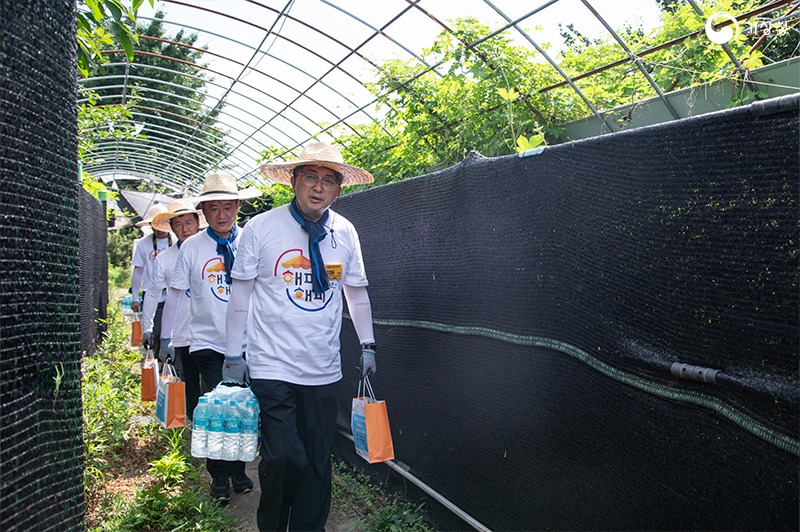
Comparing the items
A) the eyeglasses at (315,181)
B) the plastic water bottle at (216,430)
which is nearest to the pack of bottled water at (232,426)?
the plastic water bottle at (216,430)

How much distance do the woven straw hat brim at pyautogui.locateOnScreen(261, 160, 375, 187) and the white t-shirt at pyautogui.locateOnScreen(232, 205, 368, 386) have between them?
0.31 metres

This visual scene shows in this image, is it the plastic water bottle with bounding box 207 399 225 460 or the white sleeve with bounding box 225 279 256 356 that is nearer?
the plastic water bottle with bounding box 207 399 225 460

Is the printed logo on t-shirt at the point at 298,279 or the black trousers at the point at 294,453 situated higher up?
the printed logo on t-shirt at the point at 298,279

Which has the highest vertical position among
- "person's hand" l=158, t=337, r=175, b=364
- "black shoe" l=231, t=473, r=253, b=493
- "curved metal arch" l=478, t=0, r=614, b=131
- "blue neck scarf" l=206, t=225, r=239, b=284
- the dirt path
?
"curved metal arch" l=478, t=0, r=614, b=131

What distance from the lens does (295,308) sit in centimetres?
355

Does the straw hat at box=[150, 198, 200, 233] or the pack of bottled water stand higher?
the straw hat at box=[150, 198, 200, 233]

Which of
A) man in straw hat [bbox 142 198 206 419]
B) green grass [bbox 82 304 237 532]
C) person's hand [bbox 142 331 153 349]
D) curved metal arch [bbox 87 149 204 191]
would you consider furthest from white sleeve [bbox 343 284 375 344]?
curved metal arch [bbox 87 149 204 191]

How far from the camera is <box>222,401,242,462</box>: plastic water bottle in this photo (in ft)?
11.1

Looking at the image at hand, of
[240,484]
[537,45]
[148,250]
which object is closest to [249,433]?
[240,484]

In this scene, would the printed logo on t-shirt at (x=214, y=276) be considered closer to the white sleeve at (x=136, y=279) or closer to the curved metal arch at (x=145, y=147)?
the white sleeve at (x=136, y=279)

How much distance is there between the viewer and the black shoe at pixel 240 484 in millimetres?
4691

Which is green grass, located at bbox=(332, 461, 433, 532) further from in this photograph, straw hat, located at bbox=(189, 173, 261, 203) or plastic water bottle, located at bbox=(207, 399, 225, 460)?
straw hat, located at bbox=(189, 173, 261, 203)

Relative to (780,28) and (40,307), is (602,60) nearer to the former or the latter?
(780,28)

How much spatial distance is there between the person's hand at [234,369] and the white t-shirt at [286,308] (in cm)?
5
